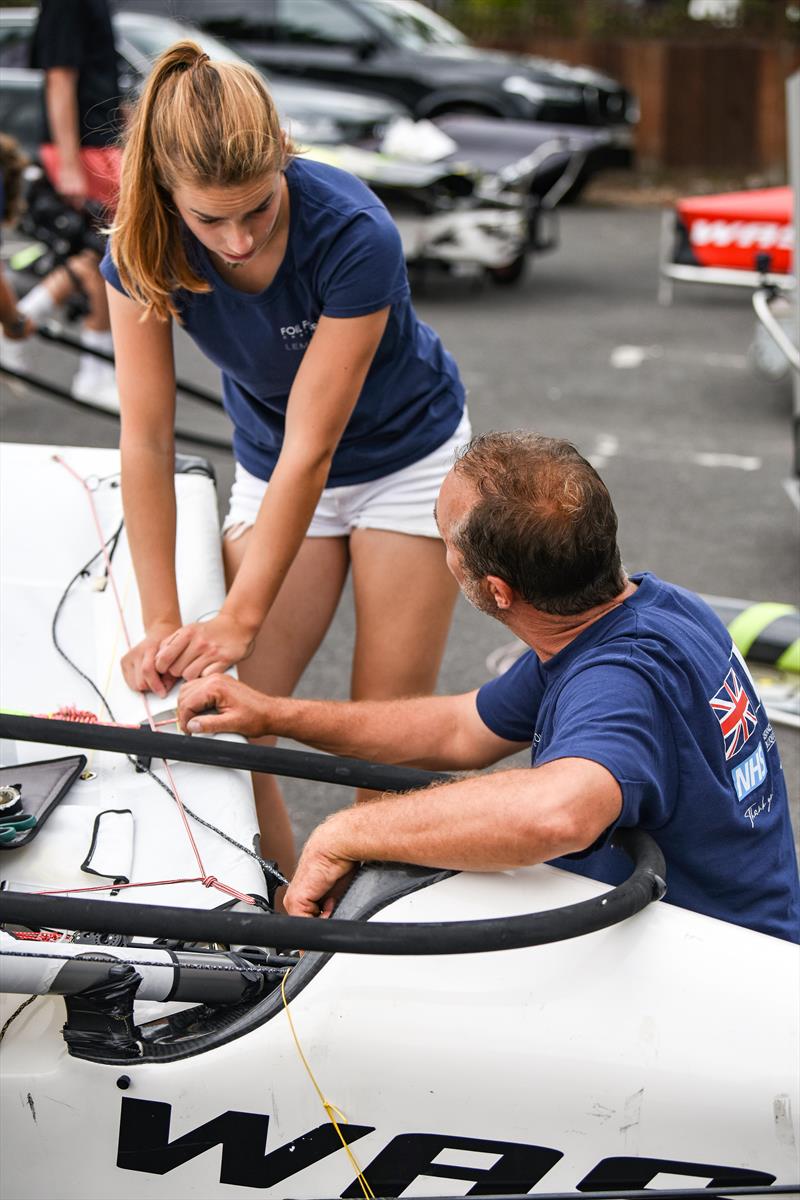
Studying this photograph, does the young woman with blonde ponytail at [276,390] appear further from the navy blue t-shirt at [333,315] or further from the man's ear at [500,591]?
the man's ear at [500,591]

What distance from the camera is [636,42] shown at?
1477cm

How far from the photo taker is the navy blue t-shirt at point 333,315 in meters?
2.14

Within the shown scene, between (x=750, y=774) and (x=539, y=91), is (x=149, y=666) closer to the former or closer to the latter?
(x=750, y=774)

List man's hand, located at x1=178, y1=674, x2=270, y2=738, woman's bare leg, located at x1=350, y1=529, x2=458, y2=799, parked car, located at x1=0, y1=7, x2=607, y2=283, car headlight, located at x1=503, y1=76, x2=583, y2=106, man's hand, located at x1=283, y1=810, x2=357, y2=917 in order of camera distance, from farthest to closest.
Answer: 1. car headlight, located at x1=503, y1=76, x2=583, y2=106
2. parked car, located at x1=0, y1=7, x2=607, y2=283
3. woman's bare leg, located at x1=350, y1=529, x2=458, y2=799
4. man's hand, located at x1=178, y1=674, x2=270, y2=738
5. man's hand, located at x1=283, y1=810, x2=357, y2=917

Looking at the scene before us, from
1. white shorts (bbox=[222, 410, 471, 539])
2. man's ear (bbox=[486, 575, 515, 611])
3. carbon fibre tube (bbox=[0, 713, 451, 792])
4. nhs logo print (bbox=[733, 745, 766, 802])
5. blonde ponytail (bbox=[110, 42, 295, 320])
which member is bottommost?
carbon fibre tube (bbox=[0, 713, 451, 792])

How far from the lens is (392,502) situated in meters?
2.43

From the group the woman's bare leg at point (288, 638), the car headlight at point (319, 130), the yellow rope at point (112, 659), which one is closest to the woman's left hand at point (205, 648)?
the yellow rope at point (112, 659)

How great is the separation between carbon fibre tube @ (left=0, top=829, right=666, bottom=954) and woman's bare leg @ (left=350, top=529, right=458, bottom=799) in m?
0.92

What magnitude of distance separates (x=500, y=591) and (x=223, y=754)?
0.52m

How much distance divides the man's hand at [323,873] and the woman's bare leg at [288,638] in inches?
26.5

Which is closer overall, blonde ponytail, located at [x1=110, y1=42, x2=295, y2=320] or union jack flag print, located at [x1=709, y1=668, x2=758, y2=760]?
union jack flag print, located at [x1=709, y1=668, x2=758, y2=760]

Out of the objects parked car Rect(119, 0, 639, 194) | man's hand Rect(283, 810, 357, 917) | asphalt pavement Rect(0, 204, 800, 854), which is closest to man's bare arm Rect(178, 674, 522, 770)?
man's hand Rect(283, 810, 357, 917)

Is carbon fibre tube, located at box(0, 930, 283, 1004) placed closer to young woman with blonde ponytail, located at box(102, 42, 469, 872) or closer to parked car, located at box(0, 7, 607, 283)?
young woman with blonde ponytail, located at box(102, 42, 469, 872)

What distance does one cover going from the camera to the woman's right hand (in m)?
2.21
